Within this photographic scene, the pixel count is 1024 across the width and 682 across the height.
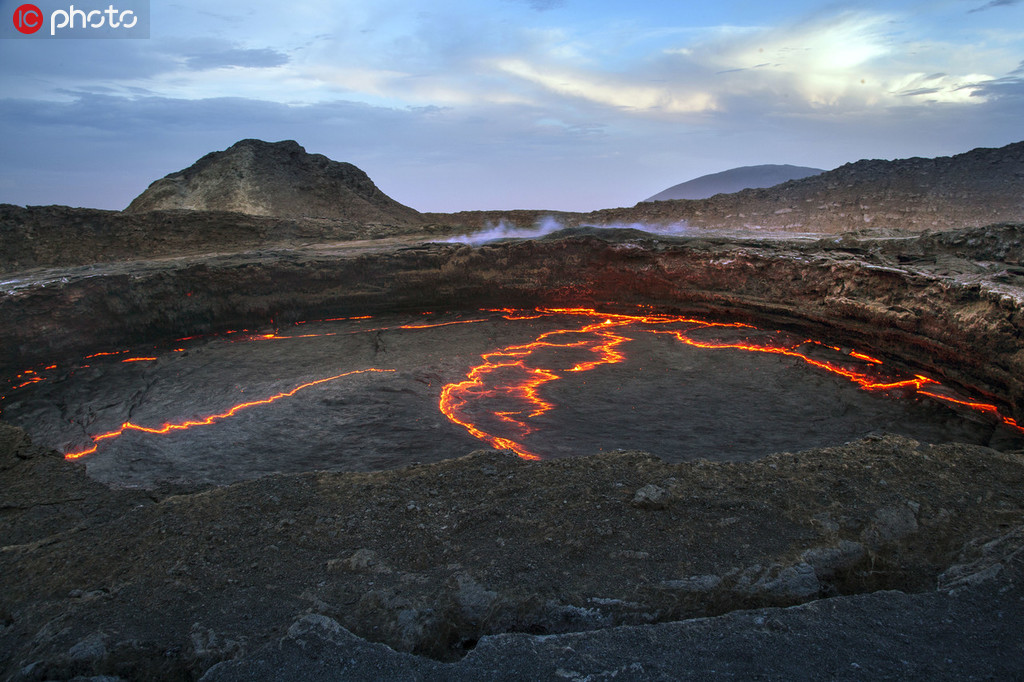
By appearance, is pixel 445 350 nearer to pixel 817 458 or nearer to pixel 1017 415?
pixel 817 458

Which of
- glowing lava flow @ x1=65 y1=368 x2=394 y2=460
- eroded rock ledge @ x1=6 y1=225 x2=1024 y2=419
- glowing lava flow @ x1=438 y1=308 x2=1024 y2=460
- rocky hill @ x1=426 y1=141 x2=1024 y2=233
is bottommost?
glowing lava flow @ x1=65 y1=368 x2=394 y2=460

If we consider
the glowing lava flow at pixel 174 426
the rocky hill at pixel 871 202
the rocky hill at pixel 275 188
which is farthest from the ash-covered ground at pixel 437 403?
the rocky hill at pixel 275 188

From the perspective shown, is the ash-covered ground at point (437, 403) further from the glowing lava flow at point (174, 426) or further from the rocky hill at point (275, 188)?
the rocky hill at point (275, 188)

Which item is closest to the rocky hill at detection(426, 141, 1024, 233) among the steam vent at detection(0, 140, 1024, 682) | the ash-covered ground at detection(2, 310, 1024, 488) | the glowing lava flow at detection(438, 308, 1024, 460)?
the steam vent at detection(0, 140, 1024, 682)

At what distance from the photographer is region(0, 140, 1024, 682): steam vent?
2.28 metres

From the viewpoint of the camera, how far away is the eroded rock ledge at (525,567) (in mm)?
2156

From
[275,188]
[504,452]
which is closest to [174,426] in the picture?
[504,452]

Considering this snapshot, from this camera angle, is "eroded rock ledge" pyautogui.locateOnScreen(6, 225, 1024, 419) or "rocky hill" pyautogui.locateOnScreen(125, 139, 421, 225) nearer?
"eroded rock ledge" pyautogui.locateOnScreen(6, 225, 1024, 419)

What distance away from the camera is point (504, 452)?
4.18 meters

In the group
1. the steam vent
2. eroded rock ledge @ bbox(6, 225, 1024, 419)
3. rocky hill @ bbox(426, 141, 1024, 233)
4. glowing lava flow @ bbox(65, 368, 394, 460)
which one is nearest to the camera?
the steam vent

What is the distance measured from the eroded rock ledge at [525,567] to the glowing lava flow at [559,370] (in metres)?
1.90

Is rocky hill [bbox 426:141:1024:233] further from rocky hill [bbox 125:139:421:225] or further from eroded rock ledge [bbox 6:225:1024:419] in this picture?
rocky hill [bbox 125:139:421:225]

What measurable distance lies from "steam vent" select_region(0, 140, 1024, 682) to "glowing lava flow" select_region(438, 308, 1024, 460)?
75 mm

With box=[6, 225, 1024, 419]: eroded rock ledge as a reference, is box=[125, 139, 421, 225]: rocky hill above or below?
above
